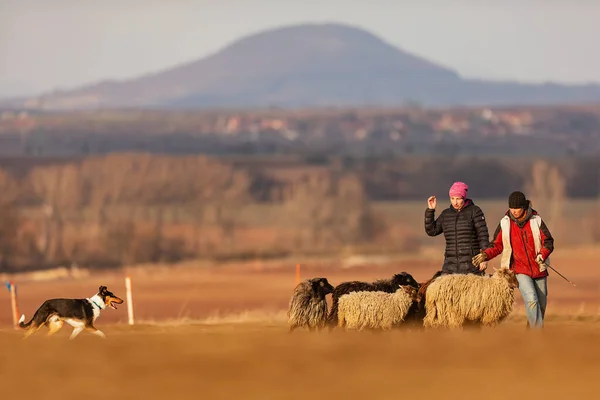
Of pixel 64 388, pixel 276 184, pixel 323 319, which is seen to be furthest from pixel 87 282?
pixel 276 184

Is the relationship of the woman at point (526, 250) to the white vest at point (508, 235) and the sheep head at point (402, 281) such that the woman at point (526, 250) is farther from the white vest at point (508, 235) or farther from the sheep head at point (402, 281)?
the sheep head at point (402, 281)

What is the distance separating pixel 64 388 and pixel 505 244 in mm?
5796

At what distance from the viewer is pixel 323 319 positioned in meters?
18.9

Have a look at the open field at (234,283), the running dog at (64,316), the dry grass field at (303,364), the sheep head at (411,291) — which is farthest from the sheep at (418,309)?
the open field at (234,283)

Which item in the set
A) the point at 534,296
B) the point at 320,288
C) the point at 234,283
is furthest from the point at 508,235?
the point at 234,283

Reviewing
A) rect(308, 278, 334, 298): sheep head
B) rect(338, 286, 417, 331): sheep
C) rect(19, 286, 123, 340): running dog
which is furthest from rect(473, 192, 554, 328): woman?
rect(19, 286, 123, 340): running dog

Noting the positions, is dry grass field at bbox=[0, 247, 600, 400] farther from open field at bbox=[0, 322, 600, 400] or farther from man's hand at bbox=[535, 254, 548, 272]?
man's hand at bbox=[535, 254, 548, 272]

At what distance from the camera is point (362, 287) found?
19.0 m

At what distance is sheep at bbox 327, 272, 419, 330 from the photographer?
61.9 ft

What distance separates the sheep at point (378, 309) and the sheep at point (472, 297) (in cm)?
43

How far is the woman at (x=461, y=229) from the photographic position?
59.9 ft

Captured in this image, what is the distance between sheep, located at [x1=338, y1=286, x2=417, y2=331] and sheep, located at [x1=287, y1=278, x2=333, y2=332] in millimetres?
437

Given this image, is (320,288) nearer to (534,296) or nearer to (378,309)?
(378,309)

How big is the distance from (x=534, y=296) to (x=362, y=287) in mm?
2235
